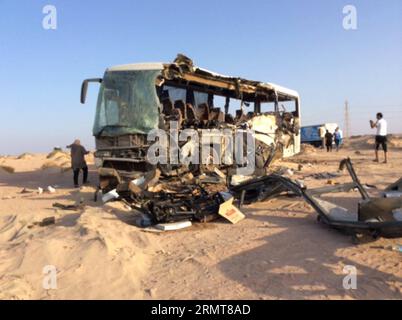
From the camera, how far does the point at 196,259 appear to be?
4.47 meters

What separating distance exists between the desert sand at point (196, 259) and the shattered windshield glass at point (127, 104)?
2774 mm

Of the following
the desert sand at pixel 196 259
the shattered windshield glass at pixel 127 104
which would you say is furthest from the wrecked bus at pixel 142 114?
the desert sand at pixel 196 259

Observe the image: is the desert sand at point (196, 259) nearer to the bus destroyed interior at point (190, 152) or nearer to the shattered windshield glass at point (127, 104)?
the bus destroyed interior at point (190, 152)

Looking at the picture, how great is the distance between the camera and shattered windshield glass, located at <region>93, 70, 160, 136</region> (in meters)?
8.89

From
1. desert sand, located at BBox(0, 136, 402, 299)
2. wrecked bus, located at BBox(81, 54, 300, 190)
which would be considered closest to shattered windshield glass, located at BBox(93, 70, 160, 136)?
wrecked bus, located at BBox(81, 54, 300, 190)

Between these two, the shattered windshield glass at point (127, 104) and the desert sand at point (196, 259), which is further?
the shattered windshield glass at point (127, 104)

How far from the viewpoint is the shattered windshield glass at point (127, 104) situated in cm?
889

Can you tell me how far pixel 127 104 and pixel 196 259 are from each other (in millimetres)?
5434

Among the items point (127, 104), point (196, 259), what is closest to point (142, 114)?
point (127, 104)

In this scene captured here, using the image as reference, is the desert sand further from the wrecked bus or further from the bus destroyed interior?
the wrecked bus

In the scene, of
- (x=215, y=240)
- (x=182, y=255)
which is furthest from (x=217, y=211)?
(x=182, y=255)

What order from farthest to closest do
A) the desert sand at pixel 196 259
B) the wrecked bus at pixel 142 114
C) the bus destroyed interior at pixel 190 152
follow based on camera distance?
1. the wrecked bus at pixel 142 114
2. the bus destroyed interior at pixel 190 152
3. the desert sand at pixel 196 259
